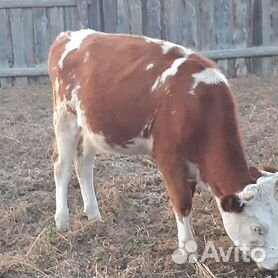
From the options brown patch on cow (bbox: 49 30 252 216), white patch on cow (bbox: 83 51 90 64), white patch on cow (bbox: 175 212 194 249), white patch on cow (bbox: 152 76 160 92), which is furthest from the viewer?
white patch on cow (bbox: 83 51 90 64)

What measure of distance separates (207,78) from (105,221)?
148 centimetres

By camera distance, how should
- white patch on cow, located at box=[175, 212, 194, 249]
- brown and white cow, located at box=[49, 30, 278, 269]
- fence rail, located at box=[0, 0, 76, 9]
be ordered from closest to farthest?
brown and white cow, located at box=[49, 30, 278, 269], white patch on cow, located at box=[175, 212, 194, 249], fence rail, located at box=[0, 0, 76, 9]

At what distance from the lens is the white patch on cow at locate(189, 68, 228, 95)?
16.0ft

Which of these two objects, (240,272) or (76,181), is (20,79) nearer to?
(76,181)

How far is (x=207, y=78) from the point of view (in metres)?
4.90

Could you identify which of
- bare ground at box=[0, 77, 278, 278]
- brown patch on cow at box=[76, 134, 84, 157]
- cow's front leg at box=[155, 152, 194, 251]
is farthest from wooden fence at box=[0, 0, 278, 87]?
cow's front leg at box=[155, 152, 194, 251]

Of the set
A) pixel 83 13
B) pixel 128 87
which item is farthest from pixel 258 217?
pixel 83 13

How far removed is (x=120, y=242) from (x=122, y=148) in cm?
68

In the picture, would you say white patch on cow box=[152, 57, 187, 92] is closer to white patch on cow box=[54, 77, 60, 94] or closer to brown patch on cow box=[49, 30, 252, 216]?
brown patch on cow box=[49, 30, 252, 216]

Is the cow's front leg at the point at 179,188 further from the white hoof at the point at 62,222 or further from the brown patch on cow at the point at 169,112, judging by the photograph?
the white hoof at the point at 62,222

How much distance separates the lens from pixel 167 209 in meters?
5.87

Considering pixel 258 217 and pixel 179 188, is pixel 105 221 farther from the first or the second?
pixel 258 217

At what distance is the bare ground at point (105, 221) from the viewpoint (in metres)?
4.89

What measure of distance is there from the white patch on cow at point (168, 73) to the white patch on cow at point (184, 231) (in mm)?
894
